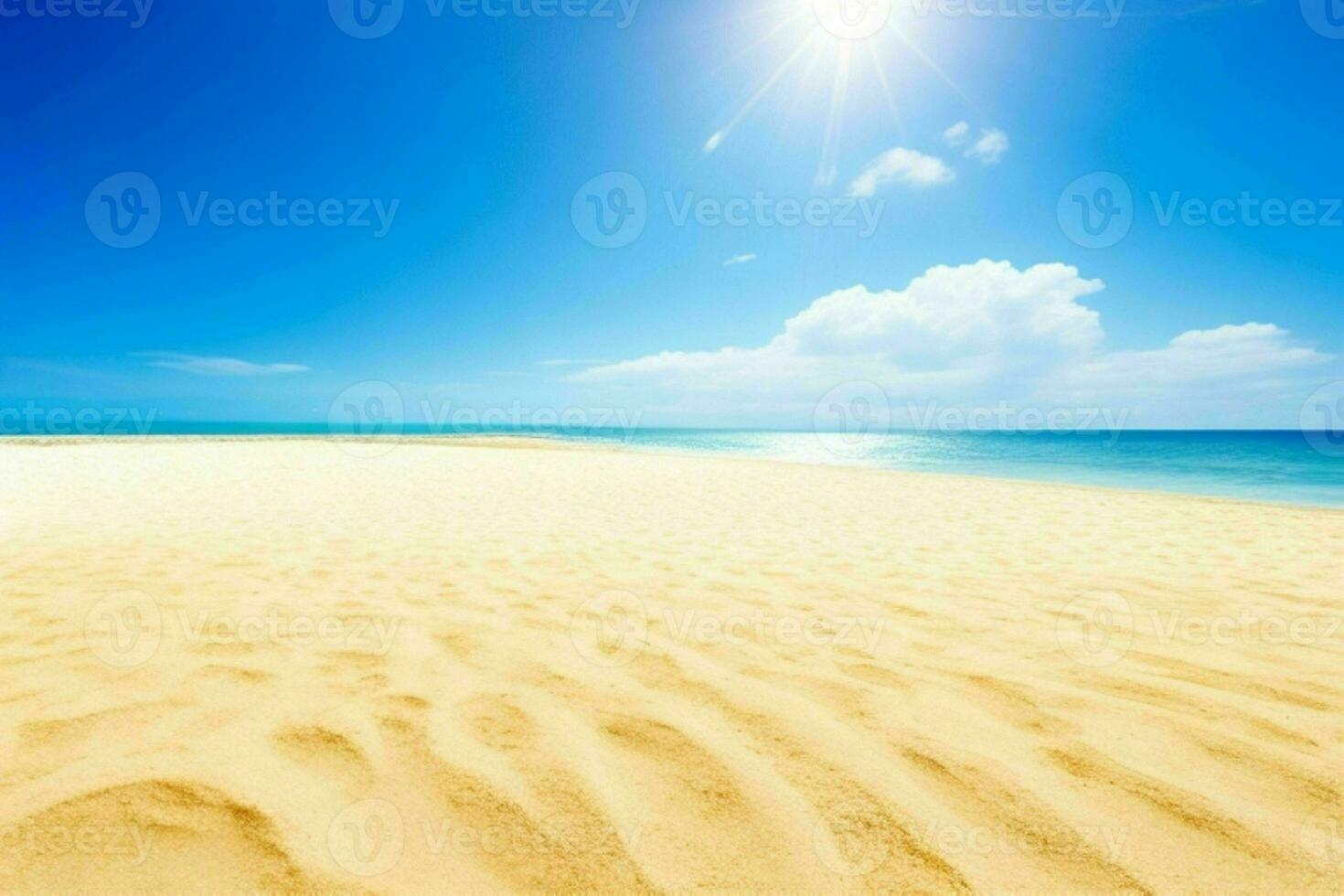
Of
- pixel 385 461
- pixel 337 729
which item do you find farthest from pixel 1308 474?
pixel 385 461

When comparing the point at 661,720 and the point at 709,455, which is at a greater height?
the point at 661,720

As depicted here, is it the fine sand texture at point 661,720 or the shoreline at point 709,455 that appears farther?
the shoreline at point 709,455

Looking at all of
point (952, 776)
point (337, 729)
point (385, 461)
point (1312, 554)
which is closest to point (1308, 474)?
point (1312, 554)

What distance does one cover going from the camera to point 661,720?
2607 millimetres

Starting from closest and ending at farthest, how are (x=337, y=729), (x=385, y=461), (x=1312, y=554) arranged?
(x=337, y=729), (x=1312, y=554), (x=385, y=461)

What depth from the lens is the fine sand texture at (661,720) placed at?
180 centimetres

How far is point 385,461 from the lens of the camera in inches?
724

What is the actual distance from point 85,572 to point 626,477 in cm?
1090

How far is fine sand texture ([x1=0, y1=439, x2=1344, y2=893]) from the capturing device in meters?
1.80

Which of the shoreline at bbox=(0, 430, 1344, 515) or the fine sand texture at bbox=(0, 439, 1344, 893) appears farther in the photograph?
the shoreline at bbox=(0, 430, 1344, 515)

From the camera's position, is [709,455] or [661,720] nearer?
→ [661,720]

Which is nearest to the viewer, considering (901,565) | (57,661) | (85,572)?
(57,661)

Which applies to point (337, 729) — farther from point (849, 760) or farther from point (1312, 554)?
point (1312, 554)

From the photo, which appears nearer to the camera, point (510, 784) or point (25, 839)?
point (25, 839)
